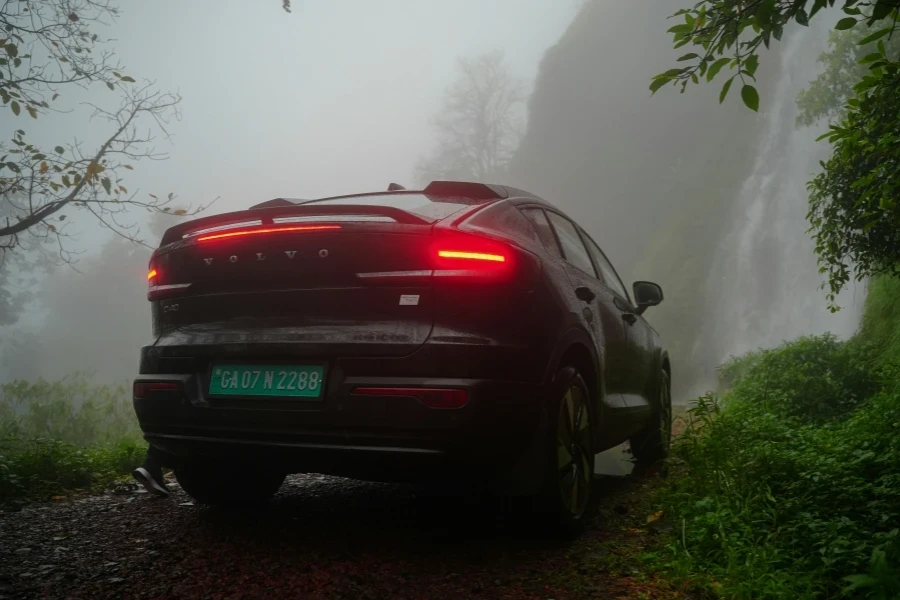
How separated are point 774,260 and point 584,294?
26410 millimetres

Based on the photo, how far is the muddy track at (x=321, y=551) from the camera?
2.55m

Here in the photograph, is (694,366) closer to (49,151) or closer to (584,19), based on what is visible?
(49,151)

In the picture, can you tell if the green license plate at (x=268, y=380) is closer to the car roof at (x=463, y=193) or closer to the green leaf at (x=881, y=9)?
the car roof at (x=463, y=193)

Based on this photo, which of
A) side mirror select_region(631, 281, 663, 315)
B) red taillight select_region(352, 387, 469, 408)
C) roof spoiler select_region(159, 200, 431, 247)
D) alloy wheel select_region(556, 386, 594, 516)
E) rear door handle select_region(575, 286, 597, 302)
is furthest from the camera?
side mirror select_region(631, 281, 663, 315)

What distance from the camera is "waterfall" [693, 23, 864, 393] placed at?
24.4m

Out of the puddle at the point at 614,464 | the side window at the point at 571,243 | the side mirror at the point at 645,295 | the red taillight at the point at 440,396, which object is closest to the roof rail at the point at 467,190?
the side window at the point at 571,243

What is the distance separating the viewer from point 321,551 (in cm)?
296

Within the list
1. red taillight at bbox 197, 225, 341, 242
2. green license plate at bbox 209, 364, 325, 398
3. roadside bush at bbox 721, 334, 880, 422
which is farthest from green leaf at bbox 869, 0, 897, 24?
roadside bush at bbox 721, 334, 880, 422

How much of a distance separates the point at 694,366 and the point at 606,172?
25561 mm

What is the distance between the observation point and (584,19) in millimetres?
61531

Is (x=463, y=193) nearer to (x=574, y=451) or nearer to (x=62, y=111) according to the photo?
(x=574, y=451)

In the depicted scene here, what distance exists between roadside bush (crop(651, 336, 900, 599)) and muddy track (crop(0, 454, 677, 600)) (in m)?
0.28

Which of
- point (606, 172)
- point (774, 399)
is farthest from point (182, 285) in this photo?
point (606, 172)

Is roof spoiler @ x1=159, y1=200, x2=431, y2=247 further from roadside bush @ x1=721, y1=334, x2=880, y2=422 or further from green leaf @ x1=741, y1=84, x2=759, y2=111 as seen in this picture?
roadside bush @ x1=721, y1=334, x2=880, y2=422
